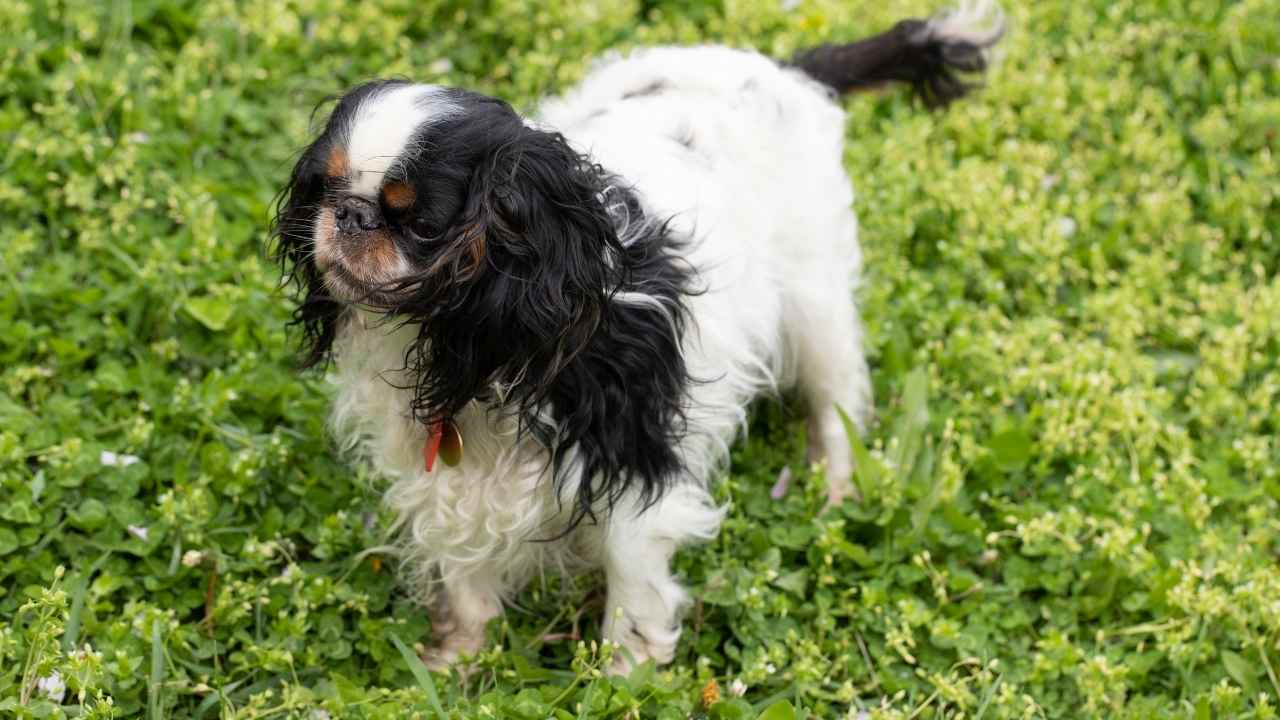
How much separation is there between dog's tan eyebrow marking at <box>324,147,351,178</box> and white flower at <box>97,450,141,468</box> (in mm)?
1448

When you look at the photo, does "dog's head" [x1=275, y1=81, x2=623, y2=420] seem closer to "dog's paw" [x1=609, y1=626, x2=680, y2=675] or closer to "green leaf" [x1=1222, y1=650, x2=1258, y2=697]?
"dog's paw" [x1=609, y1=626, x2=680, y2=675]

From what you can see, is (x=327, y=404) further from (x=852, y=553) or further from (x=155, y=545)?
(x=852, y=553)

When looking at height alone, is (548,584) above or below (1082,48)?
below

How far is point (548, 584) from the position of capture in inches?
151

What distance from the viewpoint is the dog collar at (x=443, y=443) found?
3117 mm

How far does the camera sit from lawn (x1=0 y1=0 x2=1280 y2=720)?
11.6 feet

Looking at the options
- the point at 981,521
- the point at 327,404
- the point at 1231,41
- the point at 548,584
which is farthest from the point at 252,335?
the point at 1231,41

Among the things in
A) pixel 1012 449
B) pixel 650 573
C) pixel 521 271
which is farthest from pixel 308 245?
pixel 1012 449

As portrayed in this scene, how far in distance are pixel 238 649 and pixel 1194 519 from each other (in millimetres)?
2599

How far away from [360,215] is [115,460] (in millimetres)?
1536

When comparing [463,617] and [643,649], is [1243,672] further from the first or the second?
[463,617]

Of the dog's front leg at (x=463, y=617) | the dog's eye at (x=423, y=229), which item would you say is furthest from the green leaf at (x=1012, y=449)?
the dog's eye at (x=423, y=229)

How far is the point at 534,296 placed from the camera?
2.72 meters

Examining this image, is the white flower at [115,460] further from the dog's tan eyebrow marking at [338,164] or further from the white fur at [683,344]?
the dog's tan eyebrow marking at [338,164]
